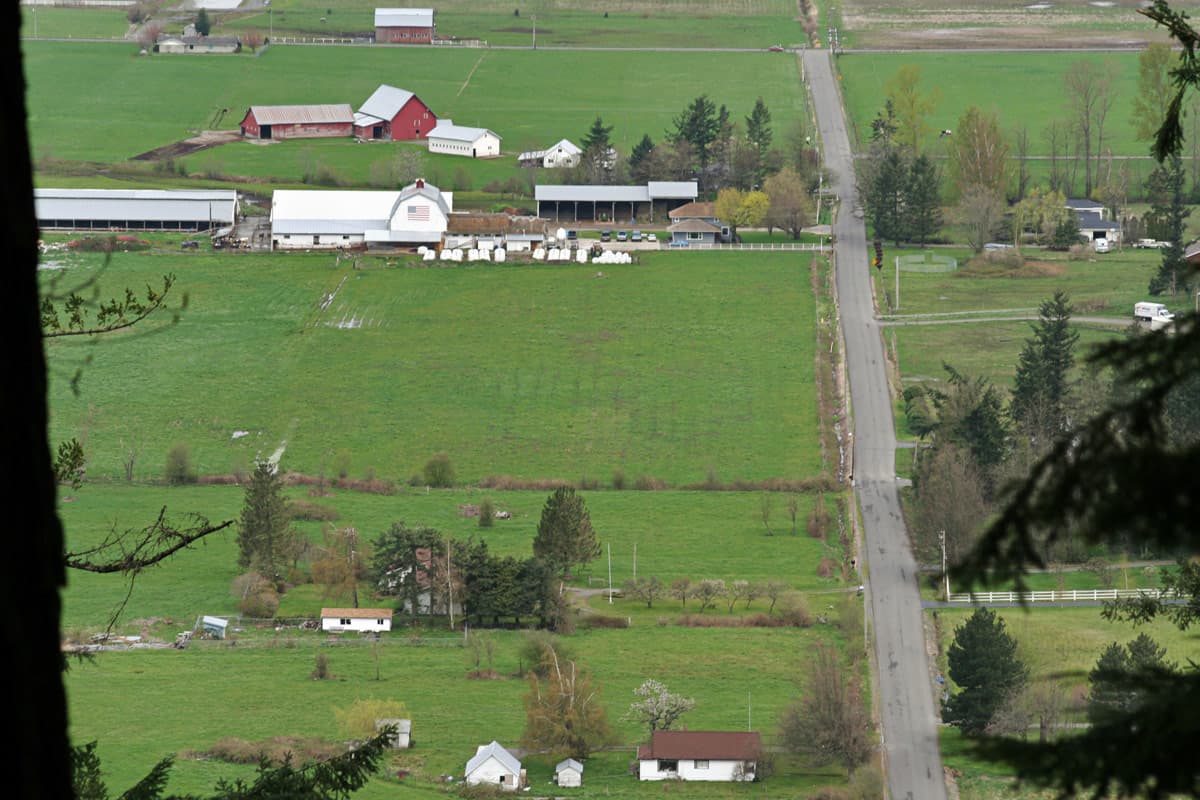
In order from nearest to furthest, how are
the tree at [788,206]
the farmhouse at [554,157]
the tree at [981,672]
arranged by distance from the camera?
the tree at [981,672] < the tree at [788,206] < the farmhouse at [554,157]

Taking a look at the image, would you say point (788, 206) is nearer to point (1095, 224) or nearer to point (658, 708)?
point (1095, 224)

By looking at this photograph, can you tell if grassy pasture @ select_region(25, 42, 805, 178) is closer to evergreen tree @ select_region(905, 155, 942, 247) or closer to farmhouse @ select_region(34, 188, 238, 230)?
farmhouse @ select_region(34, 188, 238, 230)

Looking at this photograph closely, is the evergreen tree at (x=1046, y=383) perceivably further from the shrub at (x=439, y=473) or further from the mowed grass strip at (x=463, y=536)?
the shrub at (x=439, y=473)

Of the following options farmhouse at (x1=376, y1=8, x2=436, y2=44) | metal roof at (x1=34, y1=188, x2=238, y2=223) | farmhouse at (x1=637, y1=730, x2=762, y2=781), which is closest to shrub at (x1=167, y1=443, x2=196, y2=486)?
farmhouse at (x1=637, y1=730, x2=762, y2=781)

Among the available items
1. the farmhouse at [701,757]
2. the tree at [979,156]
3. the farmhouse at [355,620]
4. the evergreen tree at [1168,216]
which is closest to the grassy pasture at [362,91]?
the tree at [979,156]

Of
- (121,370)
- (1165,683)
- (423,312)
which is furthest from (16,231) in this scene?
(423,312)
